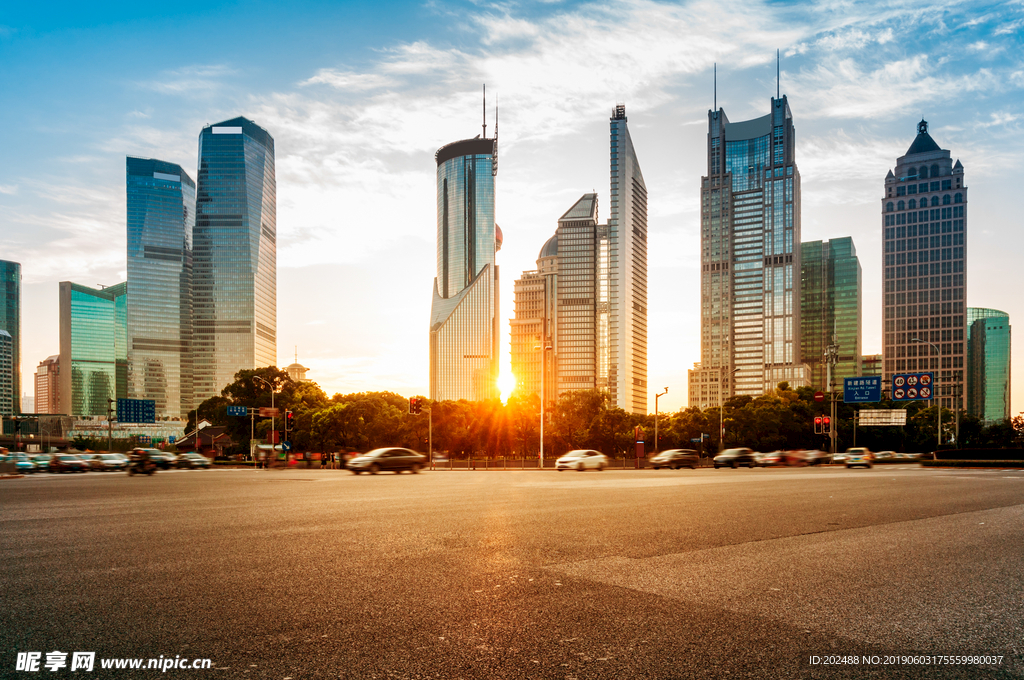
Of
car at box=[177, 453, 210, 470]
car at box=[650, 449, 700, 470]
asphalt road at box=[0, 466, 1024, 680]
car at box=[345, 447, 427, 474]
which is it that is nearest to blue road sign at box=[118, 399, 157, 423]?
car at box=[177, 453, 210, 470]

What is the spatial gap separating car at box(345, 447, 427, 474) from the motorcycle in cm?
1013

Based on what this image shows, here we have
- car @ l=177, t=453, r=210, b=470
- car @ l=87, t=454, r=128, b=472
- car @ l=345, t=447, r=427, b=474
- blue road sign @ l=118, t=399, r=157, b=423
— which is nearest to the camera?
car @ l=345, t=447, r=427, b=474

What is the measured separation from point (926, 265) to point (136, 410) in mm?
183491

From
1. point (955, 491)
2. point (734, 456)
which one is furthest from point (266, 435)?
point (955, 491)

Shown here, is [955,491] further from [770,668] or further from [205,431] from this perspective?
[205,431]

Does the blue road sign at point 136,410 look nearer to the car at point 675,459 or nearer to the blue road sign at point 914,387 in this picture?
the car at point 675,459

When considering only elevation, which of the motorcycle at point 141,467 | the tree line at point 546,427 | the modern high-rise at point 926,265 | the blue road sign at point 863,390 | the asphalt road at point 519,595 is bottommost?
the tree line at point 546,427

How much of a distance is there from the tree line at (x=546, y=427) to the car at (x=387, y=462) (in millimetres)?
48909

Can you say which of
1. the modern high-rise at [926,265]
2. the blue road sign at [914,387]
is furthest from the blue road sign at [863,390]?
the modern high-rise at [926,265]

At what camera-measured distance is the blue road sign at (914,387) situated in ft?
174

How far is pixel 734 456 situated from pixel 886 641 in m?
48.3

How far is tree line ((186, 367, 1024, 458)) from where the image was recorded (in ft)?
287

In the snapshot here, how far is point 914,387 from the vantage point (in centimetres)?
5375

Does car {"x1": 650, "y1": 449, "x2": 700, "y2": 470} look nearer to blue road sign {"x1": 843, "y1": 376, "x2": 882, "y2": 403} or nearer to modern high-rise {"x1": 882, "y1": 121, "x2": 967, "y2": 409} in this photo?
blue road sign {"x1": 843, "y1": 376, "x2": 882, "y2": 403}
